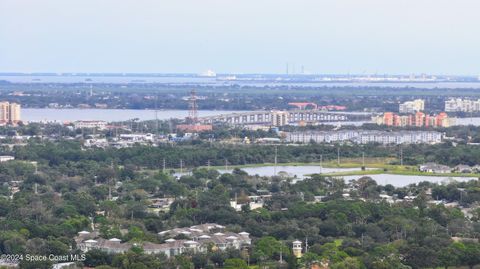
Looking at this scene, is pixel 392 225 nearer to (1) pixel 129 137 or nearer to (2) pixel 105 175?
(2) pixel 105 175

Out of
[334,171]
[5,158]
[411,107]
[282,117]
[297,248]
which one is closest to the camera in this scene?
[297,248]

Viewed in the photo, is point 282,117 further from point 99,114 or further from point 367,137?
point 367,137

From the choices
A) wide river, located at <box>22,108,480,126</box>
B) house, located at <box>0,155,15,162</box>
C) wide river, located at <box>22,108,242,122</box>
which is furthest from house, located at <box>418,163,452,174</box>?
wide river, located at <box>22,108,242,122</box>

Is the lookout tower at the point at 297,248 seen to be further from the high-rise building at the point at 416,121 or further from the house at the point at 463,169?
the high-rise building at the point at 416,121

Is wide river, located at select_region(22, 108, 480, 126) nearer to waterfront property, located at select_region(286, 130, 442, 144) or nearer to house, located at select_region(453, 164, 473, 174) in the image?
waterfront property, located at select_region(286, 130, 442, 144)

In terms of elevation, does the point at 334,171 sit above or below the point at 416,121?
above

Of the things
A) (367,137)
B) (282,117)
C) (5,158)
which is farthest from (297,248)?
(282,117)
